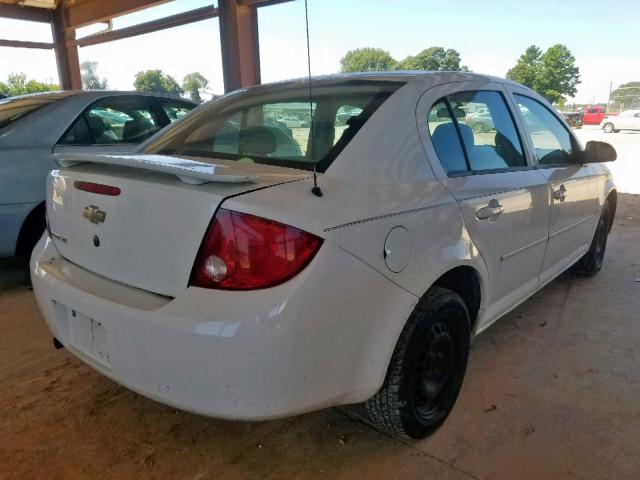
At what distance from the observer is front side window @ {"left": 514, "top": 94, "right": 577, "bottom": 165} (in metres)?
2.78

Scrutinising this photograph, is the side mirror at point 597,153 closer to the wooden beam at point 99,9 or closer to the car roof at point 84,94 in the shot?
the car roof at point 84,94

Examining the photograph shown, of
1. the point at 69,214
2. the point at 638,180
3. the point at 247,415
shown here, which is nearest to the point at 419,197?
the point at 247,415

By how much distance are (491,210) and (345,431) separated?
44.5 inches

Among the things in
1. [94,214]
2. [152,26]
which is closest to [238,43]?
[152,26]

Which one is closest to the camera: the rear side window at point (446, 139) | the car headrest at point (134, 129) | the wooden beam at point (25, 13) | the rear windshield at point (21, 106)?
the rear side window at point (446, 139)

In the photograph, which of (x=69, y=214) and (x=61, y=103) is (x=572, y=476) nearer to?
(x=69, y=214)

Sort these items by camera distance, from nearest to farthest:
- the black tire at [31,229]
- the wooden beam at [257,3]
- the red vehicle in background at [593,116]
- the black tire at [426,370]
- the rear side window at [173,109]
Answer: the black tire at [426,370] < the black tire at [31,229] < the rear side window at [173,109] < the wooden beam at [257,3] < the red vehicle in background at [593,116]

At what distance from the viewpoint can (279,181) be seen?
5.13 ft

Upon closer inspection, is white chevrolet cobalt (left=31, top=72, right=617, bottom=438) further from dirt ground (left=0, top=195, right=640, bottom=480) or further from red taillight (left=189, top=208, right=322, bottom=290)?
dirt ground (left=0, top=195, right=640, bottom=480)

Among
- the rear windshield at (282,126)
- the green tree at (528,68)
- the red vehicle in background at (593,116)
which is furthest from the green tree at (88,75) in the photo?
the green tree at (528,68)

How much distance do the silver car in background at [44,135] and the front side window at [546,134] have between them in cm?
307

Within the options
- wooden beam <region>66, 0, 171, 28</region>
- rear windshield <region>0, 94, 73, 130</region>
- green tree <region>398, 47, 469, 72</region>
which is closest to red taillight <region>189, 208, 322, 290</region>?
rear windshield <region>0, 94, 73, 130</region>

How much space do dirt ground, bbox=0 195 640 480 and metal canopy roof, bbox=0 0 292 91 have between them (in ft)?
19.7

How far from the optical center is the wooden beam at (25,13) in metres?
10.9
